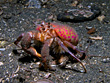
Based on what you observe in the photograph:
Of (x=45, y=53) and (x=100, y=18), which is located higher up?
(x=100, y=18)

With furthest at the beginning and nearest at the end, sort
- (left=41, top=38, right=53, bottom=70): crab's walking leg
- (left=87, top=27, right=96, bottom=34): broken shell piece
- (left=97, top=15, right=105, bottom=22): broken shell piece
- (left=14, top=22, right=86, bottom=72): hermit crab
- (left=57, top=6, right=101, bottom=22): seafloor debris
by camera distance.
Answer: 1. (left=97, top=15, right=105, bottom=22): broken shell piece
2. (left=57, top=6, right=101, bottom=22): seafloor debris
3. (left=87, top=27, right=96, bottom=34): broken shell piece
4. (left=14, top=22, right=86, bottom=72): hermit crab
5. (left=41, top=38, right=53, bottom=70): crab's walking leg

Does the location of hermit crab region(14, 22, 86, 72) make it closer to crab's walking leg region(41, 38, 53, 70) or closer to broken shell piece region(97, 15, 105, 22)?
crab's walking leg region(41, 38, 53, 70)

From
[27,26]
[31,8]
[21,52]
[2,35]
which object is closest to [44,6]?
[31,8]

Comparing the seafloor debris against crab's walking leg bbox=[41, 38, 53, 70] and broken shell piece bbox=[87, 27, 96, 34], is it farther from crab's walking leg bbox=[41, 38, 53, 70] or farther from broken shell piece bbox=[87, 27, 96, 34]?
crab's walking leg bbox=[41, 38, 53, 70]

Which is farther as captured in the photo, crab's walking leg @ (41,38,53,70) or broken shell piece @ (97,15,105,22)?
broken shell piece @ (97,15,105,22)

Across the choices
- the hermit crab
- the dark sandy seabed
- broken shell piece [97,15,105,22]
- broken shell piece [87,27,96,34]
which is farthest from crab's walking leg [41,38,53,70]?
broken shell piece [97,15,105,22]

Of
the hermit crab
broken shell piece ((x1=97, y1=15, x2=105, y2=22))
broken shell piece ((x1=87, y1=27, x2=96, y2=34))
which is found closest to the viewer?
the hermit crab

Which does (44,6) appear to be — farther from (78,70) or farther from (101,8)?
(78,70)

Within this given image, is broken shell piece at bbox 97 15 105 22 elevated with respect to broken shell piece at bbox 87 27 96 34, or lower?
elevated

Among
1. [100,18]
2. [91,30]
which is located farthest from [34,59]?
[100,18]

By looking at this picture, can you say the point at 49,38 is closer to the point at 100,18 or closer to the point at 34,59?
the point at 34,59
